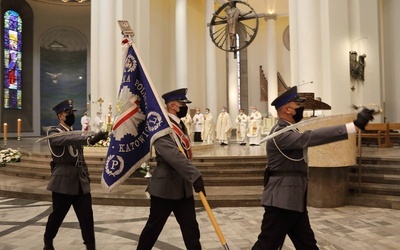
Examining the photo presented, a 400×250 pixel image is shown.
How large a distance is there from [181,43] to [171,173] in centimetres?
1649

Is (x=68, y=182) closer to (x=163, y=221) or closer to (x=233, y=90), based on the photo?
(x=163, y=221)

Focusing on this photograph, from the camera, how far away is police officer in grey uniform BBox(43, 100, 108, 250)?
3613 millimetres

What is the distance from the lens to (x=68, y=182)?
11.9ft

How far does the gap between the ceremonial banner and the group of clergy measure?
39.8ft

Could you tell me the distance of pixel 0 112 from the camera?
74.5 feet

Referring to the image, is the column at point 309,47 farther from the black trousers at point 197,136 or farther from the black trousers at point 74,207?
the black trousers at point 74,207

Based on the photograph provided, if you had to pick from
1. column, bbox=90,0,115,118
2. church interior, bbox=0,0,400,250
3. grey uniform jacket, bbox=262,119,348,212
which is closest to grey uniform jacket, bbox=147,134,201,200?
church interior, bbox=0,0,400,250

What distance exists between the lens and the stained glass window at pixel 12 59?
23.5m

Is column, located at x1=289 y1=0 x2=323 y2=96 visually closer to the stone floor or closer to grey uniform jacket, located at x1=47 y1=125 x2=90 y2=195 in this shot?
the stone floor

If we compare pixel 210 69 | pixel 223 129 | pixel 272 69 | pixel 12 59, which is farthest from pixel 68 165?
pixel 12 59

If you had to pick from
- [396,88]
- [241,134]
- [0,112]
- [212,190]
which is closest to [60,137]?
[212,190]

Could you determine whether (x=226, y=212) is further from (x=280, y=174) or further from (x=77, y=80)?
(x=77, y=80)

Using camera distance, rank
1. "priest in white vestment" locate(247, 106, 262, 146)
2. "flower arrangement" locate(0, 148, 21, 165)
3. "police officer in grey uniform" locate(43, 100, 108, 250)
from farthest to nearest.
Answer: "priest in white vestment" locate(247, 106, 262, 146) < "flower arrangement" locate(0, 148, 21, 165) < "police officer in grey uniform" locate(43, 100, 108, 250)

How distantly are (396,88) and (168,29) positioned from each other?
41.4 feet
